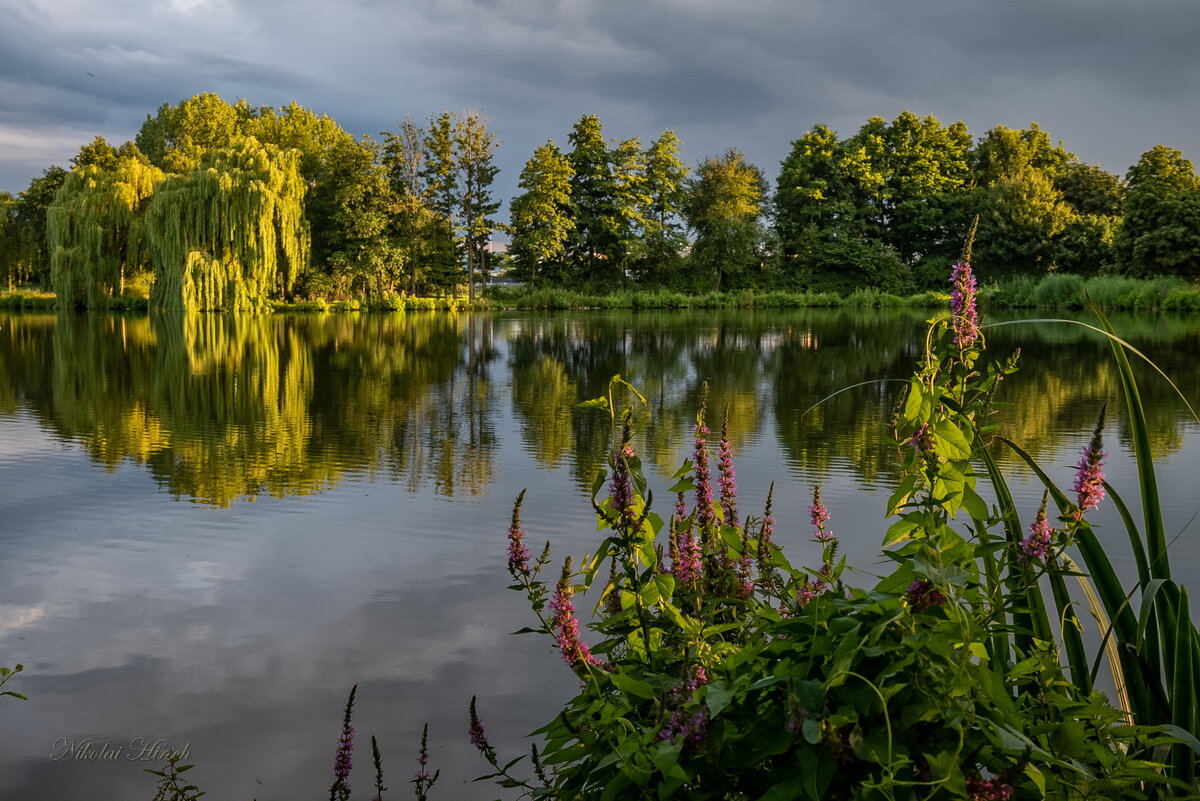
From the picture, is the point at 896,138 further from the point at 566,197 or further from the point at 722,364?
the point at 722,364

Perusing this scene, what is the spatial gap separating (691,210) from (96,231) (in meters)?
32.6

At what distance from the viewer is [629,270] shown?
179 feet

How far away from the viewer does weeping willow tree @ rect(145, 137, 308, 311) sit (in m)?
31.8

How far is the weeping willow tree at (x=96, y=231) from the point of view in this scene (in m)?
34.8

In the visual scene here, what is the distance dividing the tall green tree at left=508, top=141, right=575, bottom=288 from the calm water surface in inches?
1319

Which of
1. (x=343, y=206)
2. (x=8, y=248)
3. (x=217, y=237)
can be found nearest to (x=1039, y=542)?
(x=217, y=237)

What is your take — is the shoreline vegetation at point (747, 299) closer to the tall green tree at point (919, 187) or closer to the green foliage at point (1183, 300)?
the green foliage at point (1183, 300)

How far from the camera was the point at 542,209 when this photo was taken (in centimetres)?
4947

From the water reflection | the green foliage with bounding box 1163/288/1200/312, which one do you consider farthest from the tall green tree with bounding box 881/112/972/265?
the water reflection

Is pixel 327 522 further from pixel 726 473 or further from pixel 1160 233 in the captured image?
pixel 1160 233

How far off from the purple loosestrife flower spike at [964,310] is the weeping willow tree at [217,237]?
3308 cm

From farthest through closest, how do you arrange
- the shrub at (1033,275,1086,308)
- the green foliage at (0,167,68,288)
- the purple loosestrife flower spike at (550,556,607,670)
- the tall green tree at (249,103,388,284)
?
the green foliage at (0,167,68,288) < the tall green tree at (249,103,388,284) < the shrub at (1033,275,1086,308) < the purple loosestrife flower spike at (550,556,607,670)

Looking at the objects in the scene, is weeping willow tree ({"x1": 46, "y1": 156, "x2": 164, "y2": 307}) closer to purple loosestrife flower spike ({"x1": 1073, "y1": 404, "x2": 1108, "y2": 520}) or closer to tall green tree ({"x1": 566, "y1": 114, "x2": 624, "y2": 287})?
tall green tree ({"x1": 566, "y1": 114, "x2": 624, "y2": 287})

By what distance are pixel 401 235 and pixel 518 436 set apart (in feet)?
135
